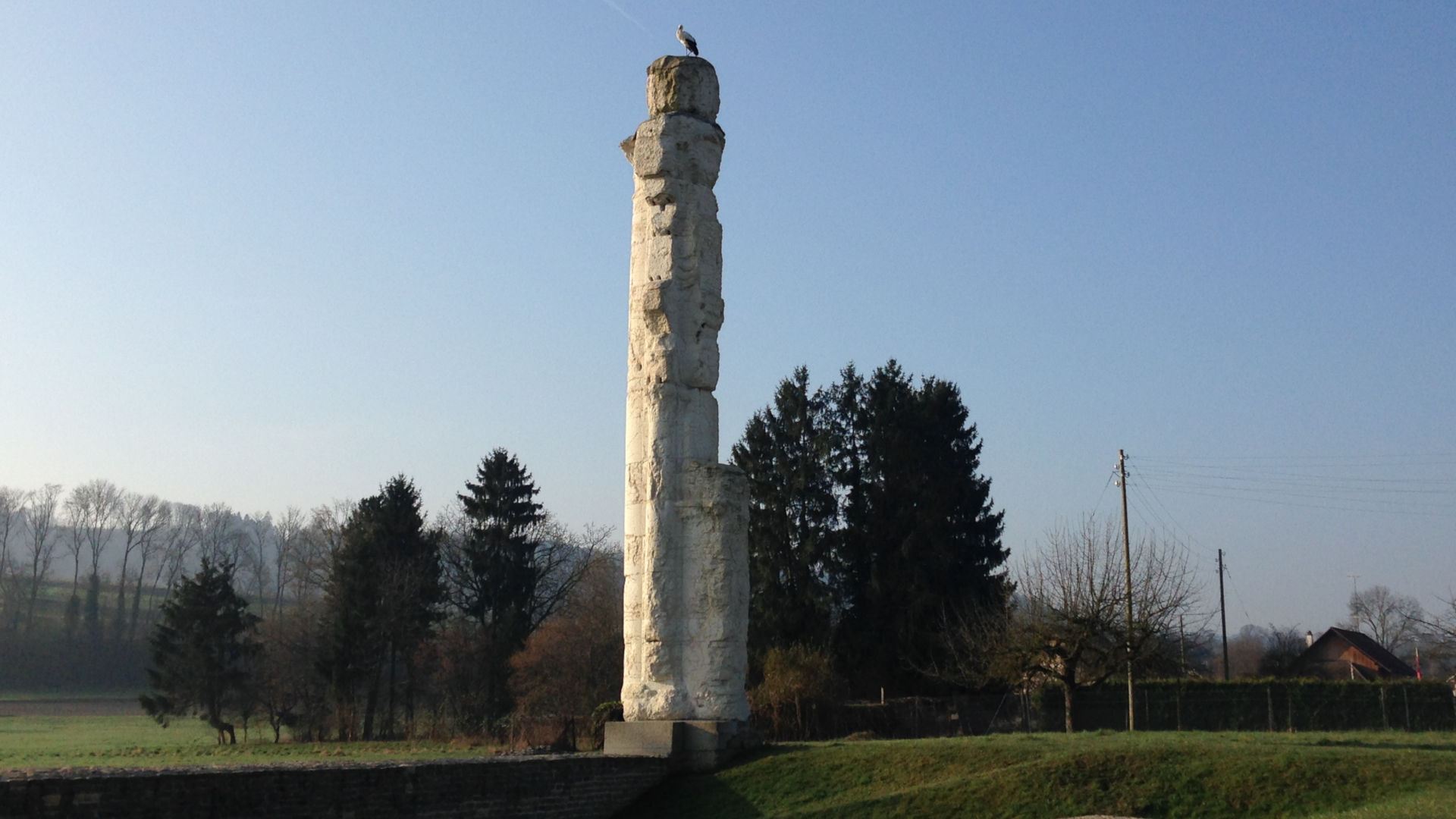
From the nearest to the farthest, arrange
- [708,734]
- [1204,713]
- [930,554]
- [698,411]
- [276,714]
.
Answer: [708,734], [698,411], [1204,713], [930,554], [276,714]

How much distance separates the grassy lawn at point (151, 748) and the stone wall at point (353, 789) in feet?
26.2

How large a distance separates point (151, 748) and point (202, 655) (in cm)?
758

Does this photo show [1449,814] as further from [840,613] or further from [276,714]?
[276,714]

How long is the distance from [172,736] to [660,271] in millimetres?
25608

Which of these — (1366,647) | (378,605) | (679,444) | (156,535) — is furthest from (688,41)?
(156,535)

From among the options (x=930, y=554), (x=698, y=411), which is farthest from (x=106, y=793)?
(x=930, y=554)

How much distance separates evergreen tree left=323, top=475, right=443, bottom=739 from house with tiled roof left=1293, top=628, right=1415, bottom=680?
29384mm

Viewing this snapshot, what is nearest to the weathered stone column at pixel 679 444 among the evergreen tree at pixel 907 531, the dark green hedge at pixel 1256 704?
the dark green hedge at pixel 1256 704

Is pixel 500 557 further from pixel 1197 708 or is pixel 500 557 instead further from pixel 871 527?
pixel 1197 708

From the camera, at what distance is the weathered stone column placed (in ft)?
46.9

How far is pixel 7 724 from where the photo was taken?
36.4 m

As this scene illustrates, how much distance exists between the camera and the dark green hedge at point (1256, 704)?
25.1m

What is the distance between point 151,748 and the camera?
Answer: 2772 cm

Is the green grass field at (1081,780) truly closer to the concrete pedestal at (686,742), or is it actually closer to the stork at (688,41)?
the concrete pedestal at (686,742)
